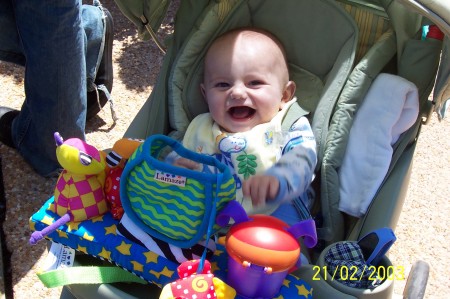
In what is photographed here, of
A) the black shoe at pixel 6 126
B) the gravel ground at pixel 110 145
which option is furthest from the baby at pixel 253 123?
the black shoe at pixel 6 126

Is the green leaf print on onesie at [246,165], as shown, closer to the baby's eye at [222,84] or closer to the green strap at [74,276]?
the baby's eye at [222,84]

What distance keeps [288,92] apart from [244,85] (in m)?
0.21

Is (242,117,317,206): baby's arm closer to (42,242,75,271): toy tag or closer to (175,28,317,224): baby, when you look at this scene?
(175,28,317,224): baby

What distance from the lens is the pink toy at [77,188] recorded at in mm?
1593

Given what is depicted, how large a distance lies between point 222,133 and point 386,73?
0.59m

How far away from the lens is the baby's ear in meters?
2.11

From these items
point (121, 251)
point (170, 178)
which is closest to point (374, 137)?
point (170, 178)

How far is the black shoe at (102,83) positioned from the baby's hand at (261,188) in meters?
1.41

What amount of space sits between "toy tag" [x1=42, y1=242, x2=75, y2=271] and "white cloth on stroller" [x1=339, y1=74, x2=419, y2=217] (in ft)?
2.90

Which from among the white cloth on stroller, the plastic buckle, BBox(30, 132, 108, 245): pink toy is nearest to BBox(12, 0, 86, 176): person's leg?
BBox(30, 132, 108, 245): pink toy

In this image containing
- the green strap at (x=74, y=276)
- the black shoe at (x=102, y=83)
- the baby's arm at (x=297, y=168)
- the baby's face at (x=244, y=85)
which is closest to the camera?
the green strap at (x=74, y=276)

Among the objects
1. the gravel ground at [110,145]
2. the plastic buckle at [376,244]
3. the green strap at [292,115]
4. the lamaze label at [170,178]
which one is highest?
the lamaze label at [170,178]

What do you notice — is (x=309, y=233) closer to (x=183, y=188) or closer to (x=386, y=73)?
(x=183, y=188)

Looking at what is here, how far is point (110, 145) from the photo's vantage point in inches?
112
